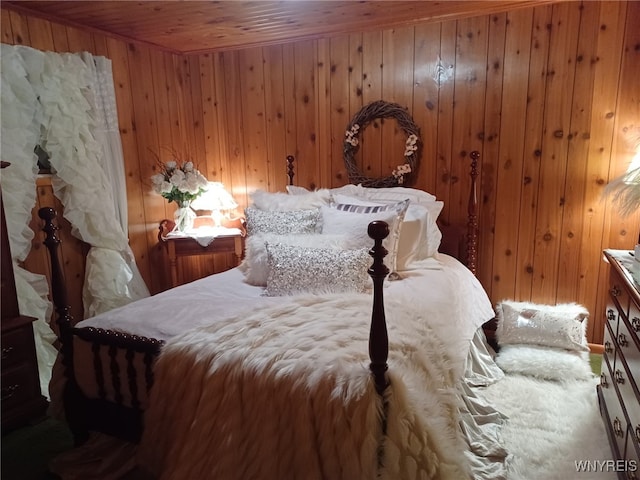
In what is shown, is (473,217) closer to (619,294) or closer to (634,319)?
(619,294)

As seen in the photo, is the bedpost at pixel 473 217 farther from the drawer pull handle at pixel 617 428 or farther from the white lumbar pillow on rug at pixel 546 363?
the drawer pull handle at pixel 617 428

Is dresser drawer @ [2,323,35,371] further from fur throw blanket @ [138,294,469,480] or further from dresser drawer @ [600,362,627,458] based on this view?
dresser drawer @ [600,362,627,458]

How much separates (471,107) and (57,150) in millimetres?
2610

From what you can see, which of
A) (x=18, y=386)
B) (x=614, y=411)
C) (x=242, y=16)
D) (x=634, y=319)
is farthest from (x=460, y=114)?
(x=18, y=386)

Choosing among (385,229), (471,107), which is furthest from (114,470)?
(471,107)

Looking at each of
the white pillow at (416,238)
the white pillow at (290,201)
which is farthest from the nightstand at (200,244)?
the white pillow at (416,238)

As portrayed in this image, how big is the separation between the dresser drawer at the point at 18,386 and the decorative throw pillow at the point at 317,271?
4.13 feet

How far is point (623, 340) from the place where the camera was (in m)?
1.84

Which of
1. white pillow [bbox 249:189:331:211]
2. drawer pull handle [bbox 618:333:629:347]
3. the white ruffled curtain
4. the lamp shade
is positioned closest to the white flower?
the lamp shade

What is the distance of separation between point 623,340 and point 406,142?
1828 mm

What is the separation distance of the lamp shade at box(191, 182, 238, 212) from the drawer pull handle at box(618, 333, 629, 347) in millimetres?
2773

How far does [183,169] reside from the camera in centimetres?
346

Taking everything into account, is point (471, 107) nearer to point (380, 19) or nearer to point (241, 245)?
point (380, 19)

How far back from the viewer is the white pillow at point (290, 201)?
2.98 meters
